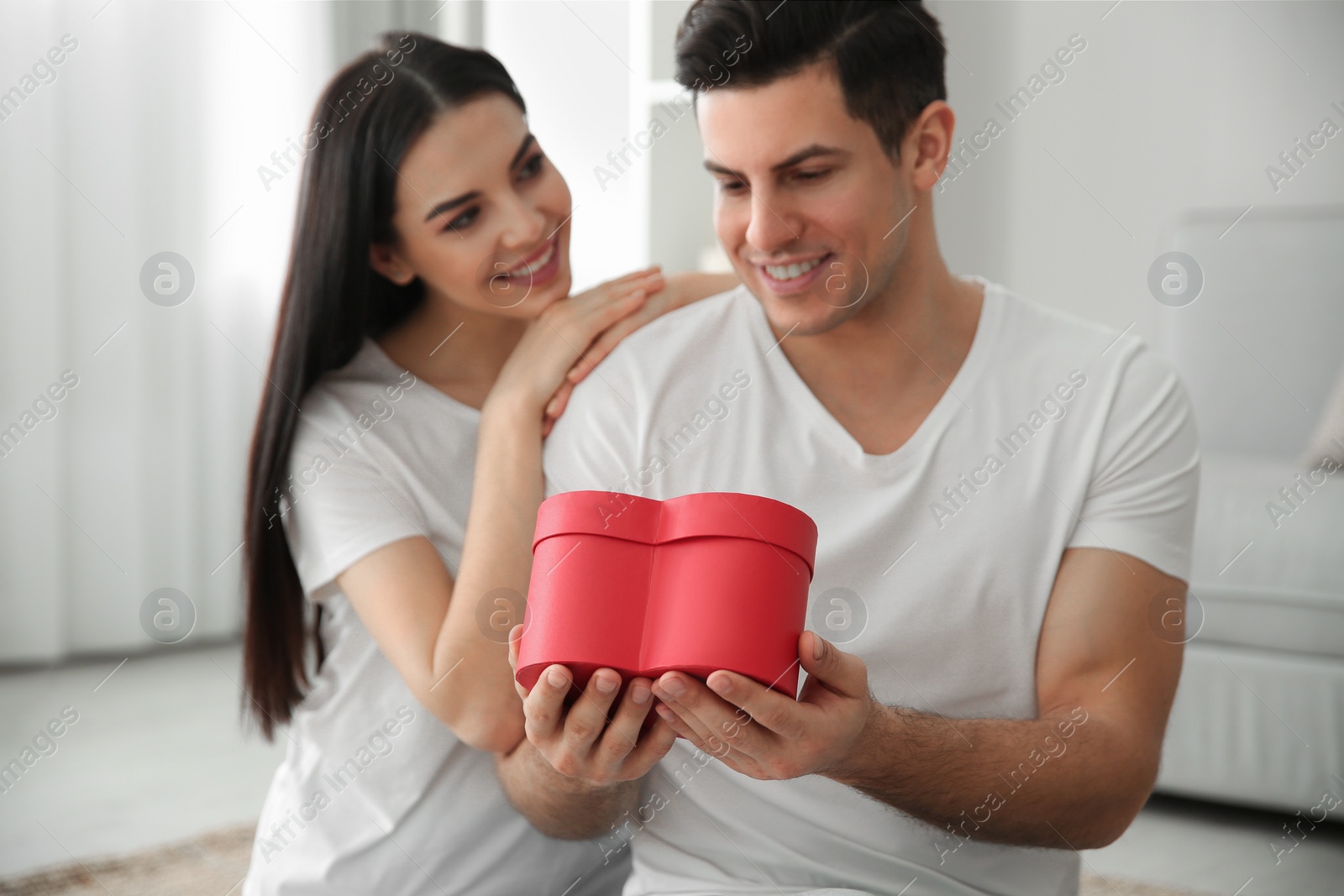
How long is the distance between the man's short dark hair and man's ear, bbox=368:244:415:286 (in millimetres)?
362

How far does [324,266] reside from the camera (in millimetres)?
1204

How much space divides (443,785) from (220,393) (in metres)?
2.51

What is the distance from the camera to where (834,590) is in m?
1.03

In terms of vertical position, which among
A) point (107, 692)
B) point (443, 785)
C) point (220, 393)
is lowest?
point (107, 692)

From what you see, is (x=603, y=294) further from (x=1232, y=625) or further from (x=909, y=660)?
(x=1232, y=625)

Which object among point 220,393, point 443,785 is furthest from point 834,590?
point 220,393

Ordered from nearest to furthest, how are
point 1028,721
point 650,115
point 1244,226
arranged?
point 1028,721
point 1244,226
point 650,115

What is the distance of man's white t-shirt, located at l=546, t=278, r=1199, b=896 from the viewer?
998 mm

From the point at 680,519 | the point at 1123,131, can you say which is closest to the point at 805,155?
the point at 680,519

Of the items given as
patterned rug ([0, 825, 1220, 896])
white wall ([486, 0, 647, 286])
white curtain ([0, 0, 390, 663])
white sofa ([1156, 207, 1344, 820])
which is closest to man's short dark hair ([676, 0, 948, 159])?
white sofa ([1156, 207, 1344, 820])

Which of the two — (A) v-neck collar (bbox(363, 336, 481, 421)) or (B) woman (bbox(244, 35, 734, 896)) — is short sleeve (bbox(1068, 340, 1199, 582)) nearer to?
(B) woman (bbox(244, 35, 734, 896))

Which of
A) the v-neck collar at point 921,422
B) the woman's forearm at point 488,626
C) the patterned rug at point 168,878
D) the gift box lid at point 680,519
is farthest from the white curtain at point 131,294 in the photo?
the gift box lid at point 680,519

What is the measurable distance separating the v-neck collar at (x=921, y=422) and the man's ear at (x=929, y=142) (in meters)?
0.14

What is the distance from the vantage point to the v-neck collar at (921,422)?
3.46 ft
